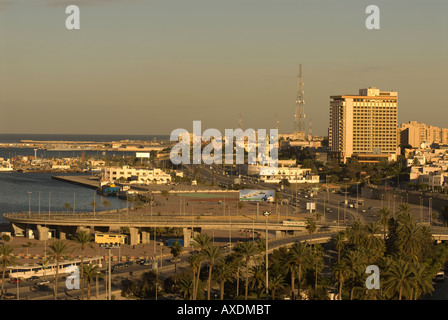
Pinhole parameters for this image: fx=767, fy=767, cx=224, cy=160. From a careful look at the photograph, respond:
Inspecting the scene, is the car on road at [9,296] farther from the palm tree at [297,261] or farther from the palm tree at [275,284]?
the palm tree at [297,261]

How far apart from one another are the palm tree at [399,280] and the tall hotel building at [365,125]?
106 m

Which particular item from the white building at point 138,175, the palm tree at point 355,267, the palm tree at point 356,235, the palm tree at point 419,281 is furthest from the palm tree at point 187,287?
the white building at point 138,175

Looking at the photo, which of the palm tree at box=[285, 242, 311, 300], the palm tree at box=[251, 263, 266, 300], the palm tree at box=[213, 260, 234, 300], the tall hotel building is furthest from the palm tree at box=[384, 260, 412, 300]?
the tall hotel building

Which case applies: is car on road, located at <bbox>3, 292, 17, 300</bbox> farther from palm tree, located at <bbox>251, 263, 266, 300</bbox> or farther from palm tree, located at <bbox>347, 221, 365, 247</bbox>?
palm tree, located at <bbox>347, 221, 365, 247</bbox>

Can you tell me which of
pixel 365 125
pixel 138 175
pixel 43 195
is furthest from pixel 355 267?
pixel 365 125

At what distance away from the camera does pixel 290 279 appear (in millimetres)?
38188

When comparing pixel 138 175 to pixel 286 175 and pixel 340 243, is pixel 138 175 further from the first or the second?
pixel 340 243

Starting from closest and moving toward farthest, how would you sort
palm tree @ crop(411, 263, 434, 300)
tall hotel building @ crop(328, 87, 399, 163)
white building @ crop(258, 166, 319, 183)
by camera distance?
palm tree @ crop(411, 263, 434, 300) → white building @ crop(258, 166, 319, 183) → tall hotel building @ crop(328, 87, 399, 163)

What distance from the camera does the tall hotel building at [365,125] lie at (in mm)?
139875

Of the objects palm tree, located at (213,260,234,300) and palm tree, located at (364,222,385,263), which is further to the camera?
palm tree, located at (364,222,385,263)

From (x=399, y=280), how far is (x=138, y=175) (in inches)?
3563

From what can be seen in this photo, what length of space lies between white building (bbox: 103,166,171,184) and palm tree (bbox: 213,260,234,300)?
8050 cm

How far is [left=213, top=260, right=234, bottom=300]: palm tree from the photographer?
35.9 m
